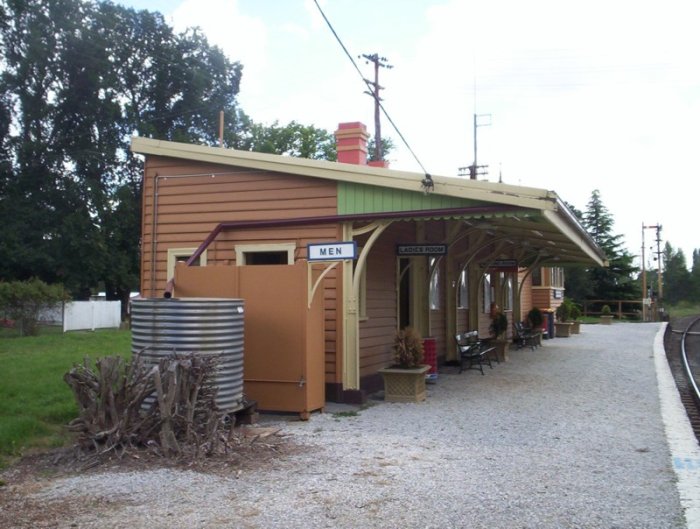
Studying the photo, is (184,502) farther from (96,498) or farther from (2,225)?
(2,225)

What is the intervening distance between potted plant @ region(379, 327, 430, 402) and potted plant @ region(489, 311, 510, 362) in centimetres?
598

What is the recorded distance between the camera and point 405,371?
9461 mm

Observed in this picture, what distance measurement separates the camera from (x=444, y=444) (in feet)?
22.8

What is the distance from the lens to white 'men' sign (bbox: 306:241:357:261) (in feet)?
26.5

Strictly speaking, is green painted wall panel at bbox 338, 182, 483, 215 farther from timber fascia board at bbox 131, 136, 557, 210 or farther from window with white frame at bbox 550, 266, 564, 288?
window with white frame at bbox 550, 266, 564, 288

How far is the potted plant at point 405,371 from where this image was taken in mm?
9531

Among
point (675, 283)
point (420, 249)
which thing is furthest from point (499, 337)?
point (675, 283)

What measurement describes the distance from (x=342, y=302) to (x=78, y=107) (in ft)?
97.2

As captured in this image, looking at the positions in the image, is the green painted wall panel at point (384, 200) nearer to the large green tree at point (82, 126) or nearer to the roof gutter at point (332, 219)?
the roof gutter at point (332, 219)

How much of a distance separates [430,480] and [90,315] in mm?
21075

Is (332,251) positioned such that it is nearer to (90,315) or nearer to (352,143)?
(352,143)

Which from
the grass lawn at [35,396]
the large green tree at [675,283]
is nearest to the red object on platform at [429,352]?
the grass lawn at [35,396]

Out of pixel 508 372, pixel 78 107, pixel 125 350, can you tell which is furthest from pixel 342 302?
pixel 78 107

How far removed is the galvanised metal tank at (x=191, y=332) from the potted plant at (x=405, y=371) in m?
2.81
